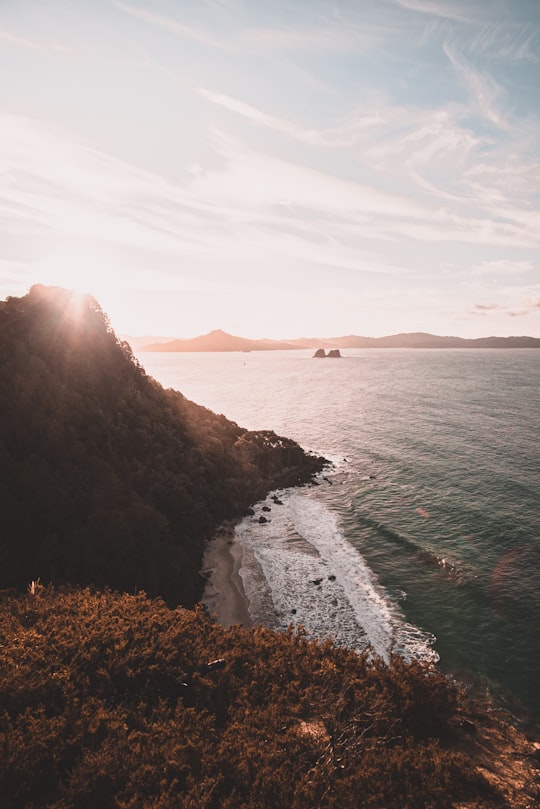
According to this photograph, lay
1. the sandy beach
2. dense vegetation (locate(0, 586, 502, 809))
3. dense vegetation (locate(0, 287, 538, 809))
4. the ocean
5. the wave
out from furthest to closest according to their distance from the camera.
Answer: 1. the wave
2. the sandy beach
3. the ocean
4. dense vegetation (locate(0, 287, 538, 809))
5. dense vegetation (locate(0, 586, 502, 809))

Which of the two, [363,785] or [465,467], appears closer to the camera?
[363,785]

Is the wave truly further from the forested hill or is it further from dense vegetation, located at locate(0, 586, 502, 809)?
dense vegetation, located at locate(0, 586, 502, 809)

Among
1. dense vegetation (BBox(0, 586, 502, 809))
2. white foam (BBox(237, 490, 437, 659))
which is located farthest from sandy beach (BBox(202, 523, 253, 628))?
dense vegetation (BBox(0, 586, 502, 809))

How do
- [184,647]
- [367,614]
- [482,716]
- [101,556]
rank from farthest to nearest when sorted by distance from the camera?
[367,614], [101,556], [482,716], [184,647]

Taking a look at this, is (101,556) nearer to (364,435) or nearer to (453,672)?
(453,672)

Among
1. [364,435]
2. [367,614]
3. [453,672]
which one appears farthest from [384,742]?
[364,435]

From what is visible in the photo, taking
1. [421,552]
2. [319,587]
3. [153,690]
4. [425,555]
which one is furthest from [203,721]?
[421,552]

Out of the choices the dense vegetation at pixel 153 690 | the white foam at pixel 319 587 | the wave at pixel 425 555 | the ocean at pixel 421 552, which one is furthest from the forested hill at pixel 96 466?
the wave at pixel 425 555
